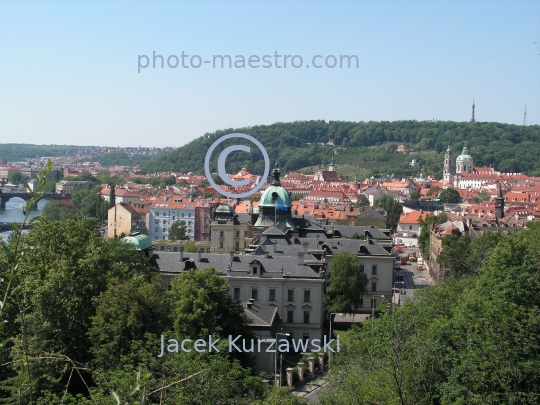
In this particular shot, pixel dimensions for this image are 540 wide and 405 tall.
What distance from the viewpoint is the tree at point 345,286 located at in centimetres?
2311

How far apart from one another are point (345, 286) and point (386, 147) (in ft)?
319

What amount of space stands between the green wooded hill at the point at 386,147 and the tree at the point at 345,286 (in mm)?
61457

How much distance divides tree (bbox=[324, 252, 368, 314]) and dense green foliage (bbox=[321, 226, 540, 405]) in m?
8.78

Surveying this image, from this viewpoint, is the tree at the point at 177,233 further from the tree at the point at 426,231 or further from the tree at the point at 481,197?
the tree at the point at 481,197

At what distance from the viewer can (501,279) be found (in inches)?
585

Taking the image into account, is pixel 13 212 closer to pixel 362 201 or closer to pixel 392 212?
pixel 362 201

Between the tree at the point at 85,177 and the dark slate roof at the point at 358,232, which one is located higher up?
the dark slate roof at the point at 358,232

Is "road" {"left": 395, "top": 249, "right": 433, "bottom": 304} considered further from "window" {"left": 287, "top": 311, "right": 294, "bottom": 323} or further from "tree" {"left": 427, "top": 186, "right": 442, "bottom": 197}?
"tree" {"left": 427, "top": 186, "right": 442, "bottom": 197}

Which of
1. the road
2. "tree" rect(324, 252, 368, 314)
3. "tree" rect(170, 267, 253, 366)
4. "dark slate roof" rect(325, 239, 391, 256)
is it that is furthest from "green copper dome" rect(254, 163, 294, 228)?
"tree" rect(170, 267, 253, 366)

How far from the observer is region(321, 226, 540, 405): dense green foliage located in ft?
35.4

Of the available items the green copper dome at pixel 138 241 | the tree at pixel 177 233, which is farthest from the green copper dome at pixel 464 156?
the green copper dome at pixel 138 241

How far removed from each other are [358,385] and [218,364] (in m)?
2.16

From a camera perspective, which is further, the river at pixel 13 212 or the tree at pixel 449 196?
the tree at pixel 449 196

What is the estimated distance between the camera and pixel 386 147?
11844cm
